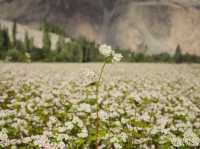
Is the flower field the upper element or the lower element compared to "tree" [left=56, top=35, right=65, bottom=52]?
lower

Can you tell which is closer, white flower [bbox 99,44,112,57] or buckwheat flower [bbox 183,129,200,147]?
white flower [bbox 99,44,112,57]

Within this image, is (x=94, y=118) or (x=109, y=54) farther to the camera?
(x=94, y=118)

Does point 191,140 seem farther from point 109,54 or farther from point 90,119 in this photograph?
point 90,119

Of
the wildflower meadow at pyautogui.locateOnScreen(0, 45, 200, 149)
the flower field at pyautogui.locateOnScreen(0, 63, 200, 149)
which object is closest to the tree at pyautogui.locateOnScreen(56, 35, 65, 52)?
the flower field at pyautogui.locateOnScreen(0, 63, 200, 149)

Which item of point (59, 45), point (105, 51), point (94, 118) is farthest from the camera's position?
point (59, 45)

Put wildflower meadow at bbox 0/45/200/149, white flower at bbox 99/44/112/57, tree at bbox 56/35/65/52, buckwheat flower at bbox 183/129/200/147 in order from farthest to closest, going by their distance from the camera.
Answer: tree at bbox 56/35/65/52
wildflower meadow at bbox 0/45/200/149
buckwheat flower at bbox 183/129/200/147
white flower at bbox 99/44/112/57

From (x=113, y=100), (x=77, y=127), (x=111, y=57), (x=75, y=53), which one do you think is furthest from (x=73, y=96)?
(x=75, y=53)

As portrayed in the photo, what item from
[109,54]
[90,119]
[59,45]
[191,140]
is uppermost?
[59,45]

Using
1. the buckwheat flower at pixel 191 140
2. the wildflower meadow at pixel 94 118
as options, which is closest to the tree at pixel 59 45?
the wildflower meadow at pixel 94 118

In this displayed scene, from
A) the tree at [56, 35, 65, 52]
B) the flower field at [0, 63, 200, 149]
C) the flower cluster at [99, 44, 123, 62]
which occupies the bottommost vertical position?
the flower field at [0, 63, 200, 149]

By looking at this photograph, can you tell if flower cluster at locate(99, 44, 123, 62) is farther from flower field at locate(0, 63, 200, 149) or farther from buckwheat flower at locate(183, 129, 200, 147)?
buckwheat flower at locate(183, 129, 200, 147)

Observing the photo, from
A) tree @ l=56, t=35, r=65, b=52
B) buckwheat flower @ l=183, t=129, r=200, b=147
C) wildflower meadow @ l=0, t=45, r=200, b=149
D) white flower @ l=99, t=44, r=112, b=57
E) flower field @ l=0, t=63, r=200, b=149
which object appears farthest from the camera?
tree @ l=56, t=35, r=65, b=52

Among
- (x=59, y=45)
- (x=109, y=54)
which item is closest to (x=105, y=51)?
(x=109, y=54)

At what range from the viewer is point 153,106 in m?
15.1
